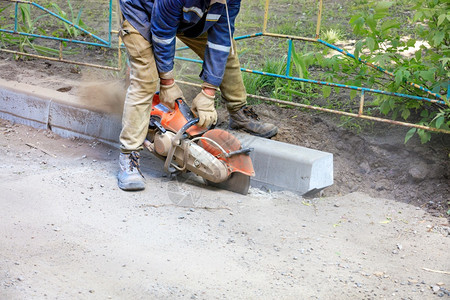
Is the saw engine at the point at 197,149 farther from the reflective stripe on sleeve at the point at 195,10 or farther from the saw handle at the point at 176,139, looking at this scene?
the reflective stripe on sleeve at the point at 195,10

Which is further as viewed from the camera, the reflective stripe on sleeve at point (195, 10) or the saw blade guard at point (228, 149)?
the saw blade guard at point (228, 149)

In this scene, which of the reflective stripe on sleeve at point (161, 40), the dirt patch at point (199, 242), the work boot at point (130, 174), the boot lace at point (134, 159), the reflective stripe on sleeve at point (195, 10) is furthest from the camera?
the boot lace at point (134, 159)

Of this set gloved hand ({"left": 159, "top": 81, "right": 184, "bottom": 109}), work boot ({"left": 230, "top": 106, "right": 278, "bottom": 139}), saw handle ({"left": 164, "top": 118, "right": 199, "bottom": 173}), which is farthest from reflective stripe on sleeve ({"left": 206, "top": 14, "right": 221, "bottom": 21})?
work boot ({"left": 230, "top": 106, "right": 278, "bottom": 139})

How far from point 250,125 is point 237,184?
0.64m

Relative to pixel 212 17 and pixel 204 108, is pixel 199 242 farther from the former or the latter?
pixel 212 17

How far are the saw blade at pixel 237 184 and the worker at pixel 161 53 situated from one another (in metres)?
0.40

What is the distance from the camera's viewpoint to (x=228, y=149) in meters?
3.83

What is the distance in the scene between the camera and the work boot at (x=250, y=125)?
4383 millimetres

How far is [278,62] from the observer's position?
518 cm

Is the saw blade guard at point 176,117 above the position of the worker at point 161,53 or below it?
below

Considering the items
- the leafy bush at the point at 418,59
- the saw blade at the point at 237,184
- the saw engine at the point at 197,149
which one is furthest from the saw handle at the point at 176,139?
the leafy bush at the point at 418,59

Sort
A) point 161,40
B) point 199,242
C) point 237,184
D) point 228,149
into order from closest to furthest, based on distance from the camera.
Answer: point 199,242 < point 161,40 < point 228,149 < point 237,184

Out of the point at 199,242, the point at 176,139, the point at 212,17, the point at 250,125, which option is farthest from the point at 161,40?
the point at 199,242

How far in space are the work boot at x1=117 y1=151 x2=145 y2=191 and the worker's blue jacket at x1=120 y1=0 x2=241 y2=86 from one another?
63 cm
